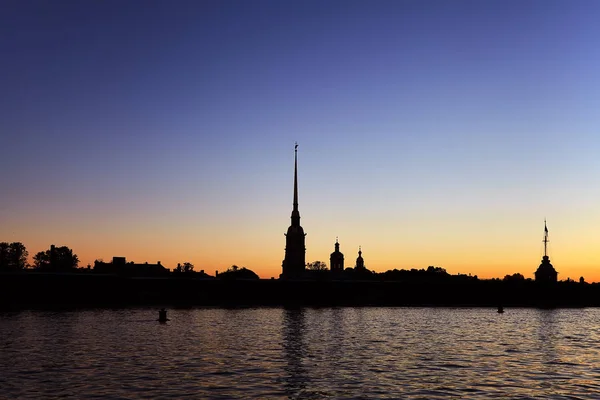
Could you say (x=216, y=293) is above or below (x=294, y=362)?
above

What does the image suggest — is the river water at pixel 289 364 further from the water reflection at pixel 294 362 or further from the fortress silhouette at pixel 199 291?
the fortress silhouette at pixel 199 291

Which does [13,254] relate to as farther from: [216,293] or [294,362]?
[294,362]

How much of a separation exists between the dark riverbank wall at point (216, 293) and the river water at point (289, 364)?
74.2 metres

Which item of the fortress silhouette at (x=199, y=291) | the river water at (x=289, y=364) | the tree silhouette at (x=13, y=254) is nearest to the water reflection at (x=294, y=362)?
the river water at (x=289, y=364)

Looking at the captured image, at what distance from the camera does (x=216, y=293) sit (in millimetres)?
161000

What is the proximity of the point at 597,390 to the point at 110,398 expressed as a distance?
79.7ft

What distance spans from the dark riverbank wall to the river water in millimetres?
74196

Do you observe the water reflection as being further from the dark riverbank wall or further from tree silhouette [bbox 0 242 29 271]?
tree silhouette [bbox 0 242 29 271]

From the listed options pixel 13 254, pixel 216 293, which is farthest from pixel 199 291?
pixel 13 254

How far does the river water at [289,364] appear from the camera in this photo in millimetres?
31422

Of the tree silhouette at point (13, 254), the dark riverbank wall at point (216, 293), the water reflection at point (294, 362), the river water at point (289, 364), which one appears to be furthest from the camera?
the tree silhouette at point (13, 254)

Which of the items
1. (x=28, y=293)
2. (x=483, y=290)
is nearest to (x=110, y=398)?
(x=28, y=293)

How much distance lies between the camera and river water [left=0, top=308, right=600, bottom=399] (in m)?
31.4

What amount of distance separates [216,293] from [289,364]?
12187cm
